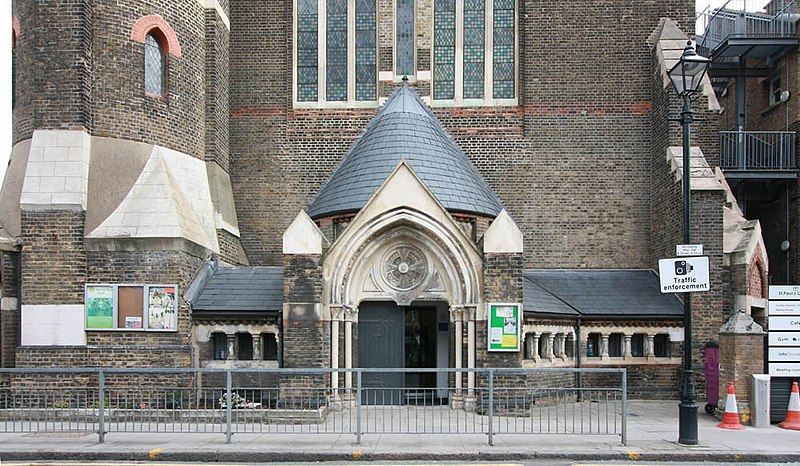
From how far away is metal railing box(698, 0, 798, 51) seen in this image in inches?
875

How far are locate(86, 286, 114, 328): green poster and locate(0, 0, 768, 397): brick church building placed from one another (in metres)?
0.04

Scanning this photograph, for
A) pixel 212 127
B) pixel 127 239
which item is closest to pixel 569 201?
pixel 212 127

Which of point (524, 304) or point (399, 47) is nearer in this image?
point (524, 304)

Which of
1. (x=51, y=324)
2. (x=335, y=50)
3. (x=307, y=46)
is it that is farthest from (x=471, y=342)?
(x=307, y=46)

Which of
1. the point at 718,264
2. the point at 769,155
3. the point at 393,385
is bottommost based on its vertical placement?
the point at 393,385

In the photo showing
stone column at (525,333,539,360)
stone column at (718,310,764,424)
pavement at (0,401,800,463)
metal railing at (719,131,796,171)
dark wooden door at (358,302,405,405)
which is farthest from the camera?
metal railing at (719,131,796,171)

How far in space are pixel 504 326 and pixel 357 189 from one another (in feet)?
13.6

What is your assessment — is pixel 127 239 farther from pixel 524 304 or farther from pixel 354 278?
pixel 524 304

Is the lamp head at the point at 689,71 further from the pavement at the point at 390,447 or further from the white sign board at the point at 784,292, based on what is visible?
the pavement at the point at 390,447

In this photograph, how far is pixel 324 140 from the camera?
21281mm

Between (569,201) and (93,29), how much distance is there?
12175 mm

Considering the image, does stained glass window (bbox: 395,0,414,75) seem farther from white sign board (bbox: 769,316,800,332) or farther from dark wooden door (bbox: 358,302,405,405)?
white sign board (bbox: 769,316,800,332)

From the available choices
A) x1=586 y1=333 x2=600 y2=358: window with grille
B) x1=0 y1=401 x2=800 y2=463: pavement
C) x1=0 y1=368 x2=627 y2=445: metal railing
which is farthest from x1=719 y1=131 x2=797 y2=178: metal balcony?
x1=0 y1=401 x2=800 y2=463: pavement

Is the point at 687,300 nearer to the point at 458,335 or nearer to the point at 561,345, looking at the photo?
the point at 458,335
